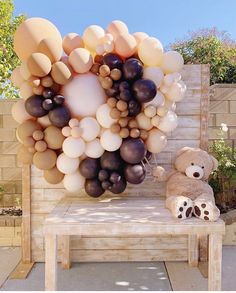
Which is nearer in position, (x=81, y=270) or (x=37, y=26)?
(x=37, y=26)

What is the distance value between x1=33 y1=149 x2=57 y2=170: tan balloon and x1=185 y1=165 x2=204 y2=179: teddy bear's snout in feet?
3.70

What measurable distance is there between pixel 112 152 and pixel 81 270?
1173 millimetres

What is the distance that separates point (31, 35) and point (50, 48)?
0.58ft

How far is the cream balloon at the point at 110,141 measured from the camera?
A: 2.46 meters

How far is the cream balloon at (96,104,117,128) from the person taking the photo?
244cm

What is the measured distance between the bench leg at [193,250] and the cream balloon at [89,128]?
143 cm

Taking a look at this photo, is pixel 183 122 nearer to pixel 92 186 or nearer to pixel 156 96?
pixel 156 96

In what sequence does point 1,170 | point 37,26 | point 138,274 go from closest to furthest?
1. point 37,26
2. point 138,274
3. point 1,170

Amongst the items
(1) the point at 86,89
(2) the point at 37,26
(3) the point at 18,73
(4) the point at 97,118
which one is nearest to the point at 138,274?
(4) the point at 97,118

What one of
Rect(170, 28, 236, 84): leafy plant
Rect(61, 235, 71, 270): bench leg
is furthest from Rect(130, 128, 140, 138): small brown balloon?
Rect(170, 28, 236, 84): leafy plant

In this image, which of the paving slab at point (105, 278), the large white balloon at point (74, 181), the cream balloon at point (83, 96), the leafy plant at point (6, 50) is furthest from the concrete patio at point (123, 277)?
the leafy plant at point (6, 50)

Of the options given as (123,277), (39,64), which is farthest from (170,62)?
(123,277)

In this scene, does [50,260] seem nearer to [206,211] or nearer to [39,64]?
[206,211]

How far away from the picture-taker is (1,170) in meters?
3.94
